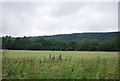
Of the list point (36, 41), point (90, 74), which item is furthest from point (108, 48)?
point (90, 74)

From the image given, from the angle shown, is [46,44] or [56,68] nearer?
[56,68]

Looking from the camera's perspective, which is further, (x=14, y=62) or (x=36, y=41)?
(x=36, y=41)

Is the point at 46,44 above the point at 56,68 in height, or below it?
above

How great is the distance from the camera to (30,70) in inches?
199

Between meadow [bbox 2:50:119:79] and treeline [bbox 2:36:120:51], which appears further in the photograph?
treeline [bbox 2:36:120:51]

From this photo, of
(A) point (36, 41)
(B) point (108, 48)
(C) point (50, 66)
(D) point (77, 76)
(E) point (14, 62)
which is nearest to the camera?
(D) point (77, 76)

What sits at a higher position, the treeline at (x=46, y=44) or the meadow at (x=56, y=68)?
the treeline at (x=46, y=44)

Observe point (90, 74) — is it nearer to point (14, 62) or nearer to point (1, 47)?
point (14, 62)

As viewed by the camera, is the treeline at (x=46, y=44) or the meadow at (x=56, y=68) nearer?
the meadow at (x=56, y=68)

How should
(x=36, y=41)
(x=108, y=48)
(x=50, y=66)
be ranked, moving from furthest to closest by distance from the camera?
(x=108, y=48)
(x=36, y=41)
(x=50, y=66)

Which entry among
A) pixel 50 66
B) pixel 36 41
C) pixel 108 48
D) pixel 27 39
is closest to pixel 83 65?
pixel 50 66

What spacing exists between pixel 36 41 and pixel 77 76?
4.33m

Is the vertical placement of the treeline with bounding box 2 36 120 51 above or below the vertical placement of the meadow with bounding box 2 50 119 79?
above

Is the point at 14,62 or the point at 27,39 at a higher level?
the point at 27,39
